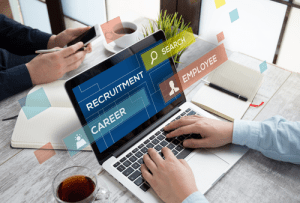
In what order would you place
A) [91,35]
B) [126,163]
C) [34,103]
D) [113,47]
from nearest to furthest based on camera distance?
1. [126,163]
2. [34,103]
3. [91,35]
4. [113,47]

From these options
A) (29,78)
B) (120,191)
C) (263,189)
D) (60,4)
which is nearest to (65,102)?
(29,78)

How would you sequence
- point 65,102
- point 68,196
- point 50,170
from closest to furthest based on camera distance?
point 68,196 → point 50,170 → point 65,102

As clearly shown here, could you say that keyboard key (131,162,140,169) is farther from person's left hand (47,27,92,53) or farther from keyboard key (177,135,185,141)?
person's left hand (47,27,92,53)

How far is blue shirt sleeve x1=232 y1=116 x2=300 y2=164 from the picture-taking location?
715 mm

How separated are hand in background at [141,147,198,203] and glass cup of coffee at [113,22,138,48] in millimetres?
525

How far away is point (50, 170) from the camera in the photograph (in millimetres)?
721

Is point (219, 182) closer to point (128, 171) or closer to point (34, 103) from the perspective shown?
point (128, 171)

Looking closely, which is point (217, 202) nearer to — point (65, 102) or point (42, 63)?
point (65, 102)

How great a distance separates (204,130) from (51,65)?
1.92 feet

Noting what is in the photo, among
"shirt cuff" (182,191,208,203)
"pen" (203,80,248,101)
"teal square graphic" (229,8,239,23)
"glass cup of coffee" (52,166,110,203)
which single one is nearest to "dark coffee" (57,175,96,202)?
"glass cup of coffee" (52,166,110,203)

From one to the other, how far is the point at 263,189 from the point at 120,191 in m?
0.35

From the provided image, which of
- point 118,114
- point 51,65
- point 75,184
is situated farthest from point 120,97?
point 51,65

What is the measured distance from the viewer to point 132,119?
2.54 ft

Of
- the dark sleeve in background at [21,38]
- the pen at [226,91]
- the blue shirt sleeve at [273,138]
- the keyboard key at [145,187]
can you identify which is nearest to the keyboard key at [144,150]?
the keyboard key at [145,187]
